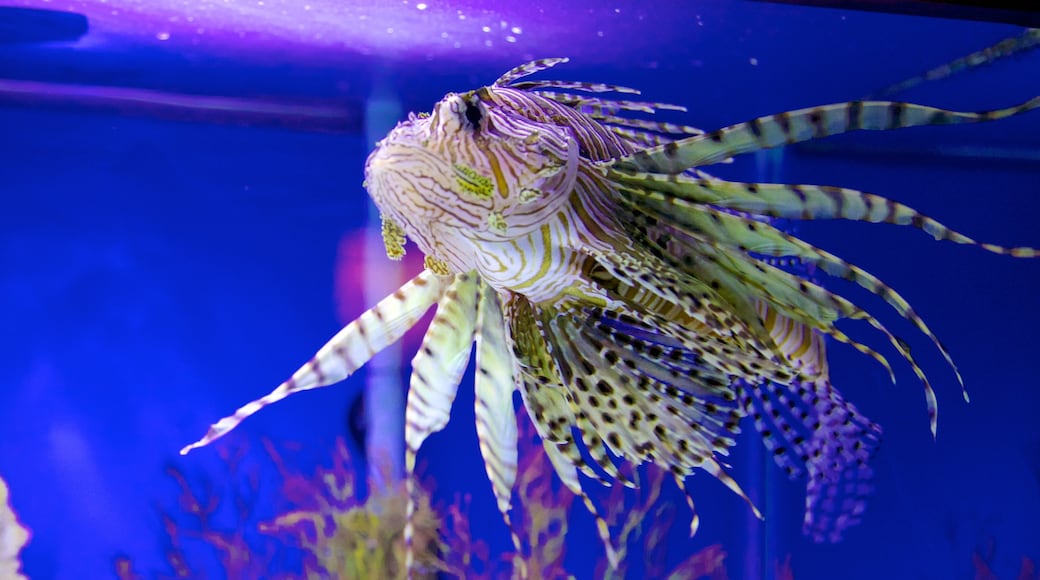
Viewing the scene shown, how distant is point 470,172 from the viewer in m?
0.89

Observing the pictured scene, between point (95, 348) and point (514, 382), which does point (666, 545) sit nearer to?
point (95, 348)

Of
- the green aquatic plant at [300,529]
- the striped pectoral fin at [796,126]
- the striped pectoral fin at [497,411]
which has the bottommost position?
the green aquatic plant at [300,529]

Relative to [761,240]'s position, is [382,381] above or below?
below

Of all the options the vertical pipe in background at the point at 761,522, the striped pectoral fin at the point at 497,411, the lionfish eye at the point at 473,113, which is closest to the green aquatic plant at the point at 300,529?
the vertical pipe in background at the point at 761,522

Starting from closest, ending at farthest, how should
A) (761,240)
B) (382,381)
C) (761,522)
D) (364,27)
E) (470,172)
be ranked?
(470,172) < (761,240) < (364,27) < (382,381) < (761,522)

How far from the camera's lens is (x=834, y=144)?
4.28 metres

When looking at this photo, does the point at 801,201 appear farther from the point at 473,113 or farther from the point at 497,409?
the point at 497,409

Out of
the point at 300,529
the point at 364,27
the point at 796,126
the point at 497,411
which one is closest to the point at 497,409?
the point at 497,411

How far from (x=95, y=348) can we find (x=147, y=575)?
3.92ft

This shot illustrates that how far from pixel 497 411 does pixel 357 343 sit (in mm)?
237

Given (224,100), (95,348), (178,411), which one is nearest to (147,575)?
(178,411)

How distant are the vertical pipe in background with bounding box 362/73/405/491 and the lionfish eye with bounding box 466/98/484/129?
308 centimetres

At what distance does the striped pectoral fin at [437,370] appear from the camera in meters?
1.15

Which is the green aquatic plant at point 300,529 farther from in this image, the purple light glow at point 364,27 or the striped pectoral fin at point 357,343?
the striped pectoral fin at point 357,343
